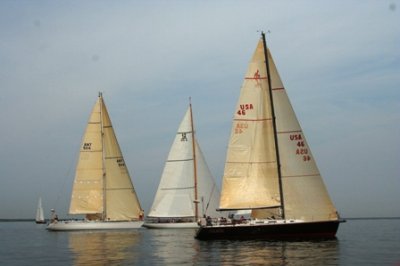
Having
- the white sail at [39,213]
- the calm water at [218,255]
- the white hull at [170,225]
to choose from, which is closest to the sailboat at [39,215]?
the white sail at [39,213]

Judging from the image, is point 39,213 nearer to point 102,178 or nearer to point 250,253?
point 102,178

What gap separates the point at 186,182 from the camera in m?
65.2

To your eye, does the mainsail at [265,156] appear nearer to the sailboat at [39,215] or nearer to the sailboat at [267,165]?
the sailboat at [267,165]

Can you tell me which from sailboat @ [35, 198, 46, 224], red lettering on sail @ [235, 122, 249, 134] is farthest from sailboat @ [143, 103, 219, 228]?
sailboat @ [35, 198, 46, 224]

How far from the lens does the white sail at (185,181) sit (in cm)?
6525

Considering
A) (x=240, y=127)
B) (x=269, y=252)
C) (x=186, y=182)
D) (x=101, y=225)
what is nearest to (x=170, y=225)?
(x=186, y=182)

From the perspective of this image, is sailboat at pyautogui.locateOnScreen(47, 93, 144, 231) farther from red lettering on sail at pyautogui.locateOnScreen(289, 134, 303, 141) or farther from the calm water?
red lettering on sail at pyautogui.locateOnScreen(289, 134, 303, 141)

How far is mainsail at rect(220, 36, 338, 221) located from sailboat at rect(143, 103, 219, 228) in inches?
925

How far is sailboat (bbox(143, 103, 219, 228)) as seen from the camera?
6525cm

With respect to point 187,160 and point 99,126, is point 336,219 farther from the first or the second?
point 99,126

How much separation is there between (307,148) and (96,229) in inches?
1266

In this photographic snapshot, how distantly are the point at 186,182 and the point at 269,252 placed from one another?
3260 cm

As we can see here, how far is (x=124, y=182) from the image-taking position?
65500 mm

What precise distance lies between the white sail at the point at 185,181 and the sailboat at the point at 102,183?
3848 millimetres
